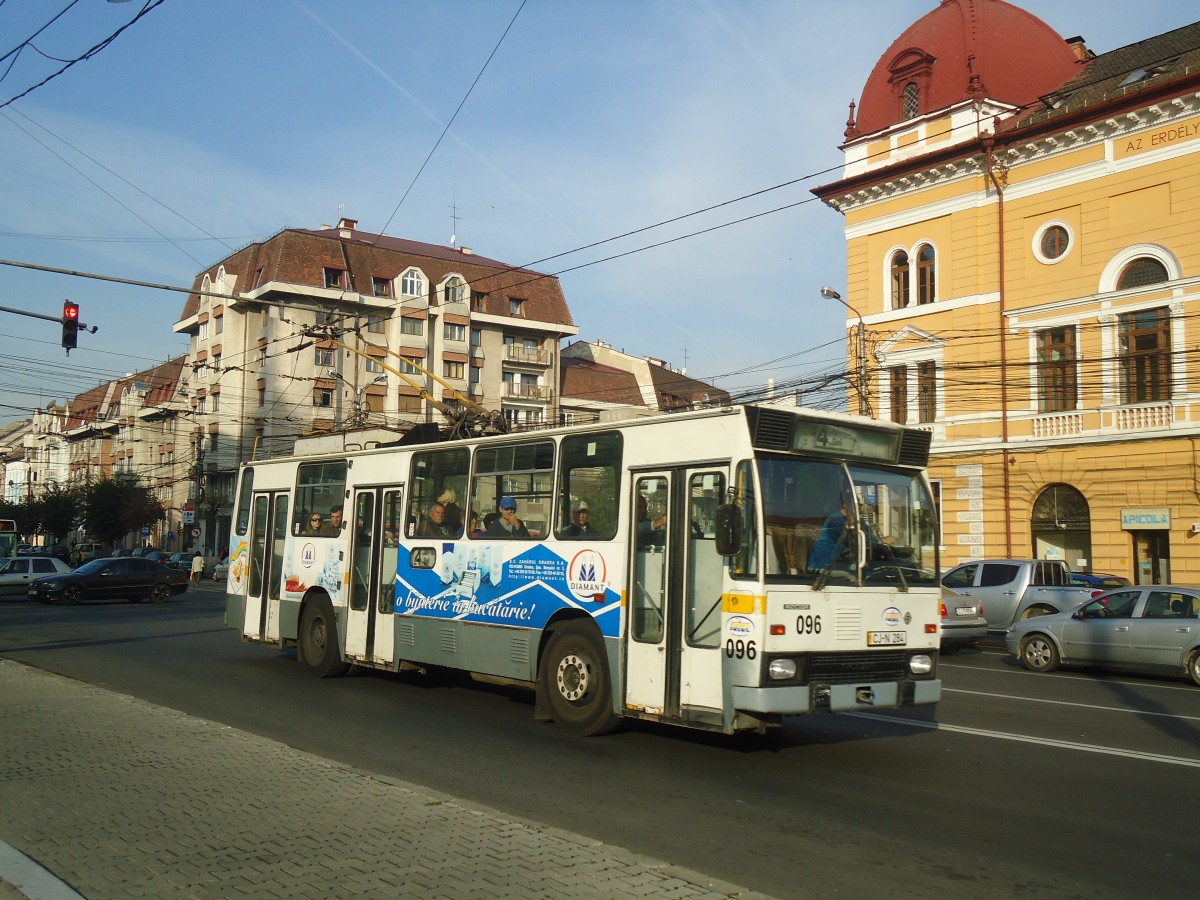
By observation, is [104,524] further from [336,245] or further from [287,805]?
[287,805]

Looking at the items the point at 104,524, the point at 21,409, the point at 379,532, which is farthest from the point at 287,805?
the point at 104,524

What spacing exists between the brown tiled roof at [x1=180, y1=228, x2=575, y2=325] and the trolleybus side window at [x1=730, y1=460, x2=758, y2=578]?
166 feet

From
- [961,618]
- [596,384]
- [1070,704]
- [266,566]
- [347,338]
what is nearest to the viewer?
[1070,704]

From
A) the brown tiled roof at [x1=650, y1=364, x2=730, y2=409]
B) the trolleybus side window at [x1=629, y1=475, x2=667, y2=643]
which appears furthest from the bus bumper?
the brown tiled roof at [x1=650, y1=364, x2=730, y2=409]

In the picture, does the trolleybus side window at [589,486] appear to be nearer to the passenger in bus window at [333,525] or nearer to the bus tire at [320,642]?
the passenger in bus window at [333,525]

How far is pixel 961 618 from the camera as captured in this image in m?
20.8

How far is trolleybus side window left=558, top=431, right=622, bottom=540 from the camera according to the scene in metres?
10.1

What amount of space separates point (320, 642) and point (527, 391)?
57.9 m

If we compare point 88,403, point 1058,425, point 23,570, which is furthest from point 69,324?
point 88,403

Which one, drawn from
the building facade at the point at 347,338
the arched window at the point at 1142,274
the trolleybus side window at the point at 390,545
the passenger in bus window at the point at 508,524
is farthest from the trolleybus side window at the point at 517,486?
the building facade at the point at 347,338

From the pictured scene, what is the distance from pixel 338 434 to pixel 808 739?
27.5 ft

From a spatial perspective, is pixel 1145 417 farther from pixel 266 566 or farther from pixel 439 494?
pixel 266 566

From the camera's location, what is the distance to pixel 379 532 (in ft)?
44.8

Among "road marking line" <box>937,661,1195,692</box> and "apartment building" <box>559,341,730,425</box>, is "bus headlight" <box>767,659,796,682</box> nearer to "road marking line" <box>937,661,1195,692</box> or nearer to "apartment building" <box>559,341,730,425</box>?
"road marking line" <box>937,661,1195,692</box>
